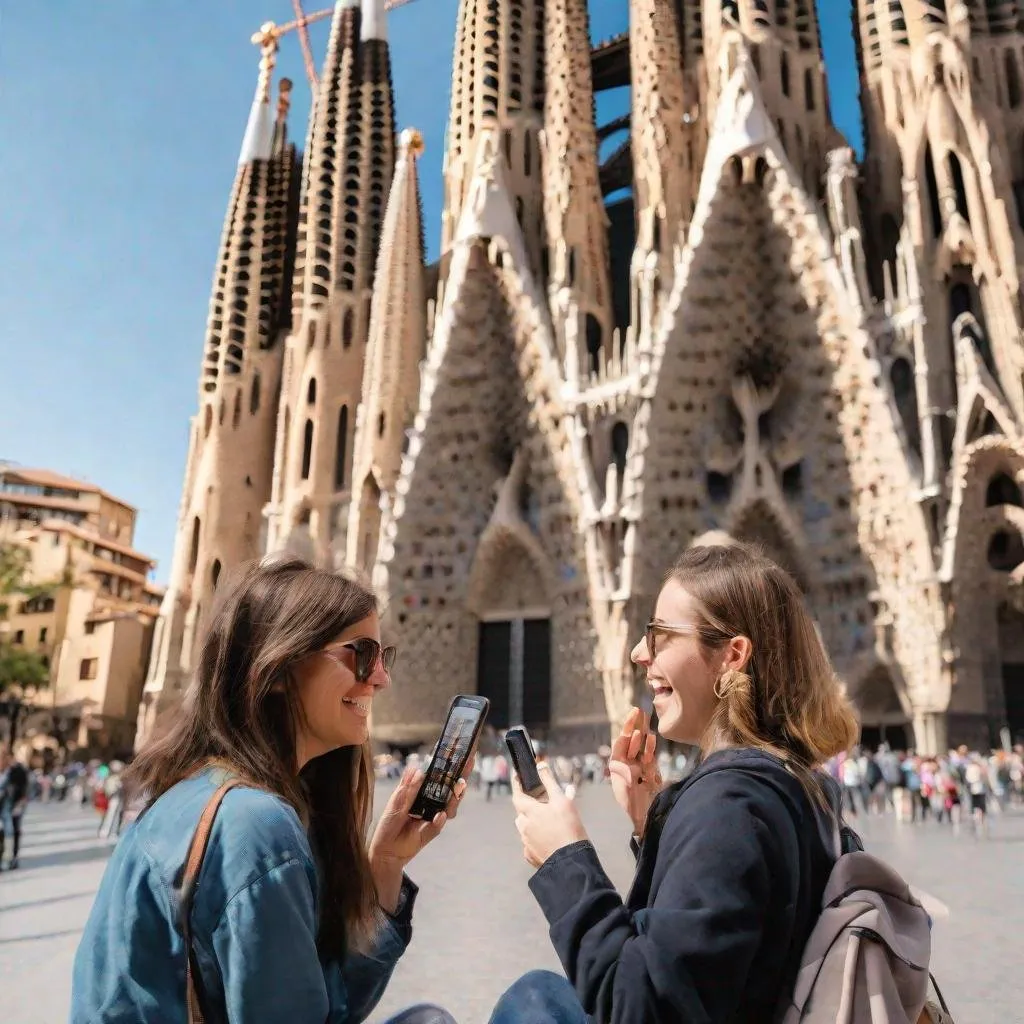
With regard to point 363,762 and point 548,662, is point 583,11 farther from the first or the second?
point 363,762

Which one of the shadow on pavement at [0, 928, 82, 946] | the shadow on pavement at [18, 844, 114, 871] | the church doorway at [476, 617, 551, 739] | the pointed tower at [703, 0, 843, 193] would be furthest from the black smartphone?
the pointed tower at [703, 0, 843, 193]

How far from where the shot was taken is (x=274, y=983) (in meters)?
1.06

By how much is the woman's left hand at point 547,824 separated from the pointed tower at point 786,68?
65.7ft

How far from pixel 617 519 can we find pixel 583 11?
12.5m

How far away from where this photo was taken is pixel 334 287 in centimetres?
2428

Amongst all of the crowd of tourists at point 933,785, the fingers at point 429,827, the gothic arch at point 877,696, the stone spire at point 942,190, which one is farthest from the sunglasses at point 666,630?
the gothic arch at point 877,696

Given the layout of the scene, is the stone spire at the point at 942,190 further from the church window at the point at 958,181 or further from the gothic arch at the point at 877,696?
the gothic arch at the point at 877,696

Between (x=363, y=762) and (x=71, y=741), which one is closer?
(x=363, y=762)

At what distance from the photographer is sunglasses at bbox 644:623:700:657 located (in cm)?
142

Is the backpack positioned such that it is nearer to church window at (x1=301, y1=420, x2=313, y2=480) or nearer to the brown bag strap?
the brown bag strap

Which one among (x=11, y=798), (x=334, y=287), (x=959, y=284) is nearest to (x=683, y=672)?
(x=11, y=798)

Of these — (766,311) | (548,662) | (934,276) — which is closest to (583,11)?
(766,311)

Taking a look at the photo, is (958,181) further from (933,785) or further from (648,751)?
(648,751)

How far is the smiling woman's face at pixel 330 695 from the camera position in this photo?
1387mm
